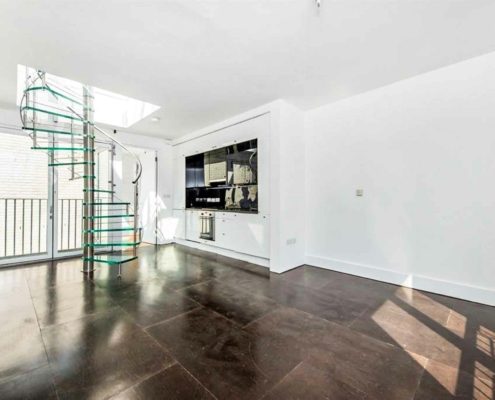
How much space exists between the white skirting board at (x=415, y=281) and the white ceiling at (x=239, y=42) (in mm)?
2672

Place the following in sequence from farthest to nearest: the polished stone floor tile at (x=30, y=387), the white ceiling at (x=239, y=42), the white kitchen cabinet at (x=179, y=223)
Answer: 1. the white kitchen cabinet at (x=179, y=223)
2. the white ceiling at (x=239, y=42)
3. the polished stone floor tile at (x=30, y=387)

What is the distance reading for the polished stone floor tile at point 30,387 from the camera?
54.0 inches

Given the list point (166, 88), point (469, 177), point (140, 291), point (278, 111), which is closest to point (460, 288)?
point (469, 177)

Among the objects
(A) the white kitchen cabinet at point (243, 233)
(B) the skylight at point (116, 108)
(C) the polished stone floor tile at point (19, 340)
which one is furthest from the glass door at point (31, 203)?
(A) the white kitchen cabinet at point (243, 233)

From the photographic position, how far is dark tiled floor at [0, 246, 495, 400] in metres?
1.46

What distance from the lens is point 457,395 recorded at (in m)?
1.40

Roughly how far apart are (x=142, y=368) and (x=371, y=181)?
3.53 metres

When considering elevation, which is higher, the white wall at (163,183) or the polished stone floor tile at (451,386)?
the white wall at (163,183)

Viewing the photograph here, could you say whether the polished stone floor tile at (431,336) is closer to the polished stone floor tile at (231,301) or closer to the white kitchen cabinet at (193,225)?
the polished stone floor tile at (231,301)

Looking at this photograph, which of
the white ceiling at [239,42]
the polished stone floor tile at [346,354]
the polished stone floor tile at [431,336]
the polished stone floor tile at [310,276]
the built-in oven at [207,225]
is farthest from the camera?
the built-in oven at [207,225]

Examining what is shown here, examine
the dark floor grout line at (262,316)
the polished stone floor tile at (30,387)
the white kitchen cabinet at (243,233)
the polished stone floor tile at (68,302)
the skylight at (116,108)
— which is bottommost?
the dark floor grout line at (262,316)

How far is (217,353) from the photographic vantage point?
70.0 inches

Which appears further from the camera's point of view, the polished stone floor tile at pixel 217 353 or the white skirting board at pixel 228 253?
the white skirting board at pixel 228 253

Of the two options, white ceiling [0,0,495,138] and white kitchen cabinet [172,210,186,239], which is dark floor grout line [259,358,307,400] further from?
white kitchen cabinet [172,210,186,239]
